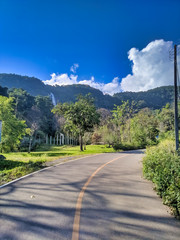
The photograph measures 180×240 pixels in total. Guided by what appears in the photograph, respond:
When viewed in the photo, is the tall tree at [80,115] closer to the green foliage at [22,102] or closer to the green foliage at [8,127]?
the green foliage at [8,127]

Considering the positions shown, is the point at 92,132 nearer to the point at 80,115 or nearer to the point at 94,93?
the point at 80,115

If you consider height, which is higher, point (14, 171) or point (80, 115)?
point (80, 115)

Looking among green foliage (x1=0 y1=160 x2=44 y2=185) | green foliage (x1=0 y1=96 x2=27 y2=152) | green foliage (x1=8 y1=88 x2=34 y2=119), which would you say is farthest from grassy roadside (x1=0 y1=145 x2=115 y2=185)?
green foliage (x1=8 y1=88 x2=34 y2=119)

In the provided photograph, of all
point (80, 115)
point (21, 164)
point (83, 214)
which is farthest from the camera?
point (80, 115)

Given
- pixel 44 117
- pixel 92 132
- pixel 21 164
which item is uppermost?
pixel 44 117

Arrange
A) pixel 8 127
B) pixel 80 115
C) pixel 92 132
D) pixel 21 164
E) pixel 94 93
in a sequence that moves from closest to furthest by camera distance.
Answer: pixel 21 164 < pixel 8 127 < pixel 80 115 < pixel 92 132 < pixel 94 93

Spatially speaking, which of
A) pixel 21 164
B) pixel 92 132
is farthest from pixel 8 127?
pixel 92 132

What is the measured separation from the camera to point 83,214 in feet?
14.2

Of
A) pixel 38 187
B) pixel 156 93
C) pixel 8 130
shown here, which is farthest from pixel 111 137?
pixel 156 93

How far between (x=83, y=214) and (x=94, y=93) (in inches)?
5110

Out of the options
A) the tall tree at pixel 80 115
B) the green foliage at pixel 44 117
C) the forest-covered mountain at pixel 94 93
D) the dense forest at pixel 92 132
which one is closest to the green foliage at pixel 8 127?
the dense forest at pixel 92 132

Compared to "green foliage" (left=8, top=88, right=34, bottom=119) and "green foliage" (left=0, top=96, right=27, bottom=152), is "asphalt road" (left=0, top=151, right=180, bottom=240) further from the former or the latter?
"green foliage" (left=8, top=88, right=34, bottom=119)

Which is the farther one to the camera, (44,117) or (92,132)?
(44,117)

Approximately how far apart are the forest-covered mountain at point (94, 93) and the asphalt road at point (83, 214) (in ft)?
328
